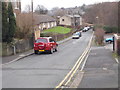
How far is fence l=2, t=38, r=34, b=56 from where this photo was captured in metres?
26.3

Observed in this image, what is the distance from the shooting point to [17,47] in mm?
30062

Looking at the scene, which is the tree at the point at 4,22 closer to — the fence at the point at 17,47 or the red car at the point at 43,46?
the fence at the point at 17,47

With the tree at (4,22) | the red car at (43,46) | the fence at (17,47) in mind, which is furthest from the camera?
the red car at (43,46)

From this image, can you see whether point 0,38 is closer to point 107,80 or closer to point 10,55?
point 10,55

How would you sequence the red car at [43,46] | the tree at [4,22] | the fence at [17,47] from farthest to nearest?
the red car at [43,46]
the tree at [4,22]
the fence at [17,47]

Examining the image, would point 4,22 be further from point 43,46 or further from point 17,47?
point 43,46

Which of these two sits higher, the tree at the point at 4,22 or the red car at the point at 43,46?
the tree at the point at 4,22

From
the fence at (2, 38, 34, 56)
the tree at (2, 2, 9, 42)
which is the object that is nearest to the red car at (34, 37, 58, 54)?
the fence at (2, 38, 34, 56)

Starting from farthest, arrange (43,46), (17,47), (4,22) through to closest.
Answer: (17,47), (43,46), (4,22)

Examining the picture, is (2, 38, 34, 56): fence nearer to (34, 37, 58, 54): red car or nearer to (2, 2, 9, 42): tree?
(2, 2, 9, 42): tree

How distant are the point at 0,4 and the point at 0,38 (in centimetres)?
306

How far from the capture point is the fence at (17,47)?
26327 millimetres

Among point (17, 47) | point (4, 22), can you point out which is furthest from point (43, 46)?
point (4, 22)

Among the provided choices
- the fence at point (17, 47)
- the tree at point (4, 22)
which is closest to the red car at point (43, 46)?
the fence at point (17, 47)
